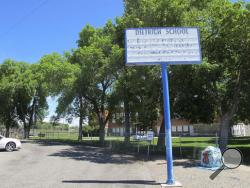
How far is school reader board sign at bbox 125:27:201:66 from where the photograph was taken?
13094 mm

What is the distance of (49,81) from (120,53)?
40.2 ft

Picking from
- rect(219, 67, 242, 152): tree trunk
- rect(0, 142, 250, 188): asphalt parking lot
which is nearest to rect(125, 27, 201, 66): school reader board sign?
rect(0, 142, 250, 188): asphalt parking lot

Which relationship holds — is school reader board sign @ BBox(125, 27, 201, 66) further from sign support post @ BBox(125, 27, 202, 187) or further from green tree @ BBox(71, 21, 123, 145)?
green tree @ BBox(71, 21, 123, 145)

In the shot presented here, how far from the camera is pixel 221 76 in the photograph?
22.2 m

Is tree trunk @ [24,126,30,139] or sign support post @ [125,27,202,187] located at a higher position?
sign support post @ [125,27,202,187]

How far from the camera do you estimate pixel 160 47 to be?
43.1 feet

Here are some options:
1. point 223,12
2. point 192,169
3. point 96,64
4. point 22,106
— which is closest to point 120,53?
point 96,64

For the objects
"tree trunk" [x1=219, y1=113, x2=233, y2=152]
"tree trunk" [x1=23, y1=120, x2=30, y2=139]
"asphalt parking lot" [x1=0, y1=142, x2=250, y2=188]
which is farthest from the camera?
"tree trunk" [x1=23, y1=120, x2=30, y2=139]

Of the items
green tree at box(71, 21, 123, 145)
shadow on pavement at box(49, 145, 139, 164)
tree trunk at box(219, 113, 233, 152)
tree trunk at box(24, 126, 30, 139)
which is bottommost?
shadow on pavement at box(49, 145, 139, 164)

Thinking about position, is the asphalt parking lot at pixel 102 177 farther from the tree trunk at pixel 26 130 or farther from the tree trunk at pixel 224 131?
the tree trunk at pixel 26 130

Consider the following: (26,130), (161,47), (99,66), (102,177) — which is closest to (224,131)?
(161,47)

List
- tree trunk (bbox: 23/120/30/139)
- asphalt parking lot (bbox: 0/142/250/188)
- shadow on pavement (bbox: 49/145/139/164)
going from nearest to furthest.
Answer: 1. asphalt parking lot (bbox: 0/142/250/188)
2. shadow on pavement (bbox: 49/145/139/164)
3. tree trunk (bbox: 23/120/30/139)

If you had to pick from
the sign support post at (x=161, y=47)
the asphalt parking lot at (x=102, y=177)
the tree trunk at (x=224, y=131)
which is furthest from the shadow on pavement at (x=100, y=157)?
the sign support post at (x=161, y=47)

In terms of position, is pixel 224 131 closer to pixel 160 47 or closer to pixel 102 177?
pixel 160 47
